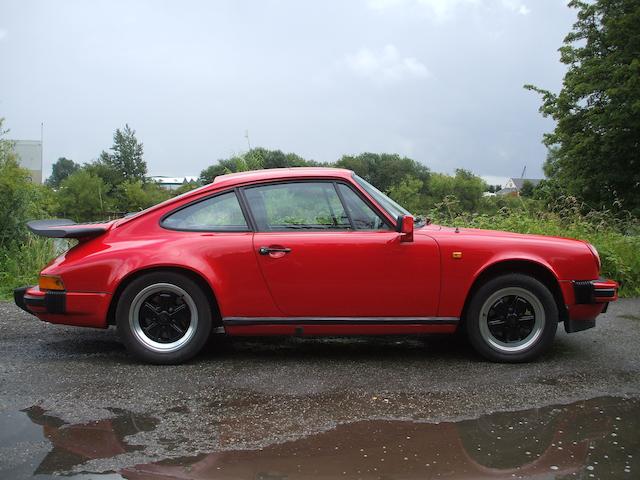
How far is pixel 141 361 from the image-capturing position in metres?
4.21

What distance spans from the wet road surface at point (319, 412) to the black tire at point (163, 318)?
156mm

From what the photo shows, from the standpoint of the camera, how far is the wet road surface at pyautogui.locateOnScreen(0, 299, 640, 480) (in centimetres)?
265

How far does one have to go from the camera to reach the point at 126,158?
107m

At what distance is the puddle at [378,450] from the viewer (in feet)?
8.43

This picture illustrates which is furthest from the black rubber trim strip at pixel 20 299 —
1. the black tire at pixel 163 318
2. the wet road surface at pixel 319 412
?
the black tire at pixel 163 318

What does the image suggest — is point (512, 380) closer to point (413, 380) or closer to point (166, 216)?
point (413, 380)

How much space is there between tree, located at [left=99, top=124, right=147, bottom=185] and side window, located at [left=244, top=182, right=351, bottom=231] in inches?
4160

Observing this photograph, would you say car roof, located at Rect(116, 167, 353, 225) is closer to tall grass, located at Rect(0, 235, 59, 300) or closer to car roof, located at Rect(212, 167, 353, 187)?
car roof, located at Rect(212, 167, 353, 187)

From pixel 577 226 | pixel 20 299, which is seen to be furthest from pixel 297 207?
pixel 577 226

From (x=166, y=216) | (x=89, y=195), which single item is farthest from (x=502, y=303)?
(x=89, y=195)

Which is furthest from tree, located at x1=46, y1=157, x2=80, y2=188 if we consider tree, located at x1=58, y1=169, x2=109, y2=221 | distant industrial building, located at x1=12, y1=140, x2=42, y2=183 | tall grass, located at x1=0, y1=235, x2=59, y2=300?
tall grass, located at x1=0, y1=235, x2=59, y2=300

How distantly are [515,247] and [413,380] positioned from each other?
1.25 metres

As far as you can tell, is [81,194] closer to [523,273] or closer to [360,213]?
[360,213]

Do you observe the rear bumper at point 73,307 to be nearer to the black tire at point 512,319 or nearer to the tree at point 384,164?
the black tire at point 512,319
